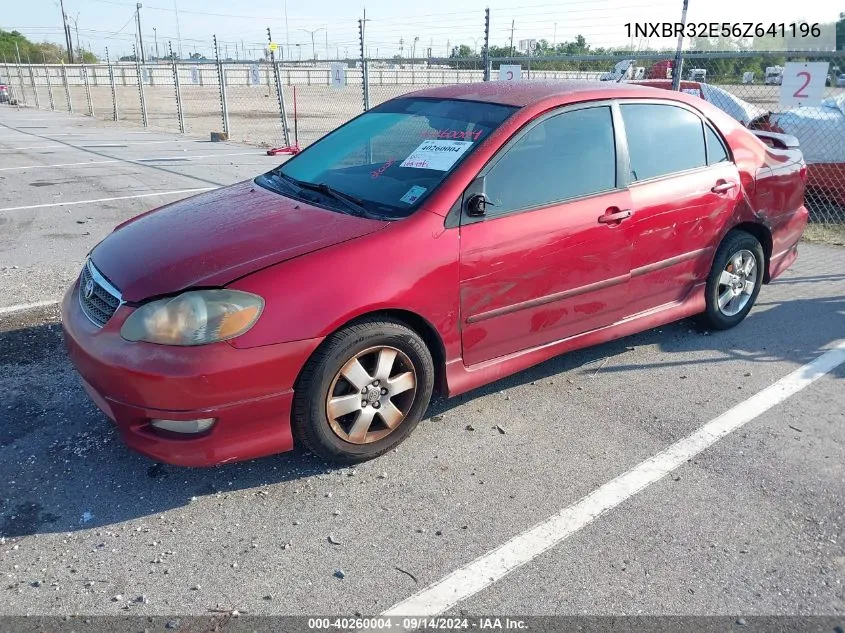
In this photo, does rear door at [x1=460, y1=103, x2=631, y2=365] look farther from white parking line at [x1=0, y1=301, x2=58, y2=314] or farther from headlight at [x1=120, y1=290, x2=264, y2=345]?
white parking line at [x1=0, y1=301, x2=58, y2=314]

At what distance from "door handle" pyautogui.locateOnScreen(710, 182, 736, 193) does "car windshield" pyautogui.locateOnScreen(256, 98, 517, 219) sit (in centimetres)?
161

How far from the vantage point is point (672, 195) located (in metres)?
4.21

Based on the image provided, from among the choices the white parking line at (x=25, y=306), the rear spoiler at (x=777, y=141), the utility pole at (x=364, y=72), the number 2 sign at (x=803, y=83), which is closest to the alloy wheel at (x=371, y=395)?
the white parking line at (x=25, y=306)

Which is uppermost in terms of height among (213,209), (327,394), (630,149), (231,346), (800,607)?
(630,149)

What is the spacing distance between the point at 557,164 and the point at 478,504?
6.18 feet

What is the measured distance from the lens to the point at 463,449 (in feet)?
11.3

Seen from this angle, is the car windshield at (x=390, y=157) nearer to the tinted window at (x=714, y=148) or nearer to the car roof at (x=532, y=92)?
the car roof at (x=532, y=92)

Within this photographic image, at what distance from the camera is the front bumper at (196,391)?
109 inches

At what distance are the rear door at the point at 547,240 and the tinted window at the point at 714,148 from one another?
934 mm

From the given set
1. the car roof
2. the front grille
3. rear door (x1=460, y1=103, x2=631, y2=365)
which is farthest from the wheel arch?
the front grille

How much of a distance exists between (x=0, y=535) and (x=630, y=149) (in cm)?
369

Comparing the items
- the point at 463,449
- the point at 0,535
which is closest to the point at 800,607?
the point at 463,449

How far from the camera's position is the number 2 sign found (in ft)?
23.8

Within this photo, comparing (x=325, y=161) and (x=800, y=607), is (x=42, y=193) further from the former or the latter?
(x=800, y=607)
